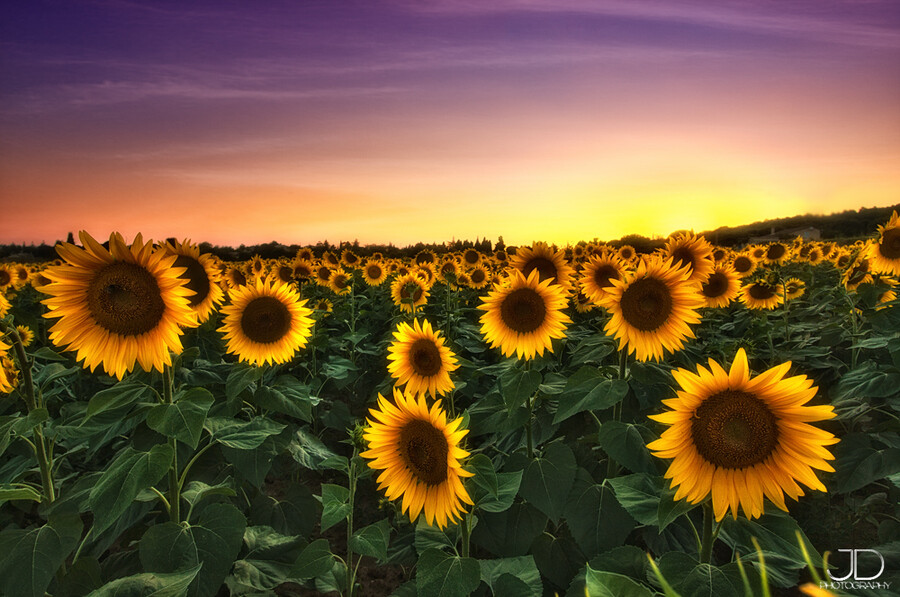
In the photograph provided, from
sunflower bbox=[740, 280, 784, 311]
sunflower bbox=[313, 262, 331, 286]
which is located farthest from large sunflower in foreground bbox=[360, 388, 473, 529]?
sunflower bbox=[313, 262, 331, 286]

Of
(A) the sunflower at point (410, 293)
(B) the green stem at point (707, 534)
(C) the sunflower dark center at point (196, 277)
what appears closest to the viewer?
(B) the green stem at point (707, 534)

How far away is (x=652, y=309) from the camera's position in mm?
3383

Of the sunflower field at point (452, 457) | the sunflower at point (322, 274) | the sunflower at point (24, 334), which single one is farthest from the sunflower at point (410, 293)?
the sunflower at point (24, 334)

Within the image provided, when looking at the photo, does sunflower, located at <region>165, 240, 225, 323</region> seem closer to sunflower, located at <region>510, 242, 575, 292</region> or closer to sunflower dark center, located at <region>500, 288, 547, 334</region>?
sunflower dark center, located at <region>500, 288, 547, 334</region>

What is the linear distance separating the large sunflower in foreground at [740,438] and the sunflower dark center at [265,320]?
2.84 meters

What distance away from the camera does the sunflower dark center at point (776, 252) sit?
41.1 ft

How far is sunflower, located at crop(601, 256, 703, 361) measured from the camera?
11.0 ft

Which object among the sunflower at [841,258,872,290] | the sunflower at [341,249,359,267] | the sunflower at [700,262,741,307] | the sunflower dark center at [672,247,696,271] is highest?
the sunflower at [341,249,359,267]

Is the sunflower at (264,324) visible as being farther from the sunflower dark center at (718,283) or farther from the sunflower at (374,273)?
the sunflower at (374,273)

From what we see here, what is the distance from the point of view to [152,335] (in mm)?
2734

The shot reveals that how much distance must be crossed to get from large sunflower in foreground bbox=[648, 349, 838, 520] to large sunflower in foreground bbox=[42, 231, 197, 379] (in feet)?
7.47

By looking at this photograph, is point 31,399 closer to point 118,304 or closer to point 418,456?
point 118,304

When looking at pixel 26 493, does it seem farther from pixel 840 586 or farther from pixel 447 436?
pixel 840 586

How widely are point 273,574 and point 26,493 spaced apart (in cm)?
125
